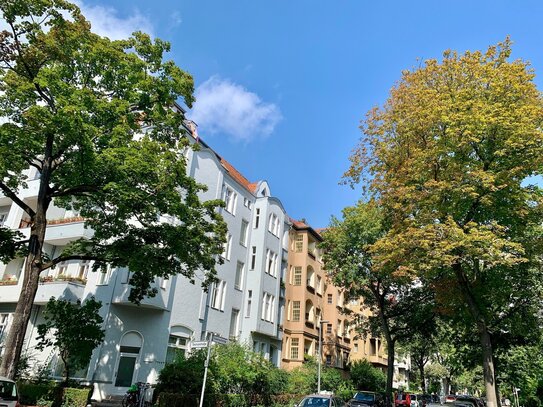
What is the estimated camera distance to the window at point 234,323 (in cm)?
3088

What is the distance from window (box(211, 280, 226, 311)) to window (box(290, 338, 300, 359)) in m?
10.9

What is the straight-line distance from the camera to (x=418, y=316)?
33.6 m

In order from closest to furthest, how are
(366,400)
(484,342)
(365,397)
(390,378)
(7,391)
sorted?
(7,391), (484,342), (366,400), (365,397), (390,378)

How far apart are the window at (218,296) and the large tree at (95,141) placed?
10.8 m

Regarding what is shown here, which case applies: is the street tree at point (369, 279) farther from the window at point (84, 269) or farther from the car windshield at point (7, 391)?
the car windshield at point (7, 391)

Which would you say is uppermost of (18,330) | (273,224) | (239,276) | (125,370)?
(273,224)

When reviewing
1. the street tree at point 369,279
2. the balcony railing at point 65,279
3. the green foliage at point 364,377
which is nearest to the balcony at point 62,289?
the balcony railing at point 65,279

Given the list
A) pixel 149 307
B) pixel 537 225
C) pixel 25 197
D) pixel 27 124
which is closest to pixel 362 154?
pixel 537 225

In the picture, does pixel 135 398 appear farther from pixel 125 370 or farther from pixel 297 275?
pixel 297 275

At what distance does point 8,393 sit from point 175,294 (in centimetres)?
1256

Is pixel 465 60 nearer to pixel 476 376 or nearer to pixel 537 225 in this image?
pixel 537 225

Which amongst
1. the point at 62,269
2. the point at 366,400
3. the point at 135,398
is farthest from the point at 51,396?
the point at 366,400

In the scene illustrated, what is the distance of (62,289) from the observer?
79.3 ft

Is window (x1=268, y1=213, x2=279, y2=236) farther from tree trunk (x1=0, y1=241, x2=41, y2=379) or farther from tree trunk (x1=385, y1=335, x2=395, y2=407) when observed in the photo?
tree trunk (x1=0, y1=241, x2=41, y2=379)
